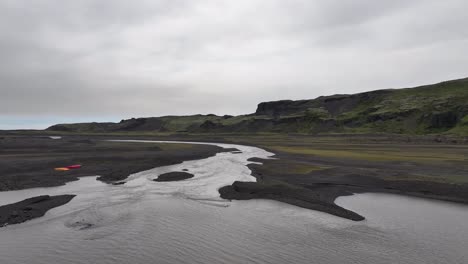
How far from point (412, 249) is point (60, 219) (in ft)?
64.6

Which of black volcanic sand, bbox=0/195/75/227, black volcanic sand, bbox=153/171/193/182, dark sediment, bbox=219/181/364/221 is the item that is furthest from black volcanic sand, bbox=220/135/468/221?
black volcanic sand, bbox=0/195/75/227

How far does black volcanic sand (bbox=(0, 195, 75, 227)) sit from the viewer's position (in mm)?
19438

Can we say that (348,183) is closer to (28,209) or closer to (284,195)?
(284,195)

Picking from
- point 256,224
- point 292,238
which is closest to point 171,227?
point 256,224

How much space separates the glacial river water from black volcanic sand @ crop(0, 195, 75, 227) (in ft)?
2.29

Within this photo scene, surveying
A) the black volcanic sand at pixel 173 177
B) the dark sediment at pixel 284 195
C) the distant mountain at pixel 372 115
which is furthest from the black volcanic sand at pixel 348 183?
the distant mountain at pixel 372 115

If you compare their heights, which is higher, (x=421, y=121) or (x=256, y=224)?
(x=421, y=121)

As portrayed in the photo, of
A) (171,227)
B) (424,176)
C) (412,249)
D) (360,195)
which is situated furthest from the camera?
(424,176)

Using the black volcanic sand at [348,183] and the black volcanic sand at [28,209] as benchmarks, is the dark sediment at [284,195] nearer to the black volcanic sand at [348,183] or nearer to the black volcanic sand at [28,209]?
the black volcanic sand at [348,183]

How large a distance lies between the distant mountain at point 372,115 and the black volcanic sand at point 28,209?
103815mm

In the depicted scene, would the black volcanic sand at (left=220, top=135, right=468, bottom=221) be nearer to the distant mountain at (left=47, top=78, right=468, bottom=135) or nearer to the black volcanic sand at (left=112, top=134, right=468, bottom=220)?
the black volcanic sand at (left=112, top=134, right=468, bottom=220)

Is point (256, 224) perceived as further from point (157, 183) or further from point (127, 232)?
point (157, 183)

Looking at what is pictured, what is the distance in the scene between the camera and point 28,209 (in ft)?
69.9

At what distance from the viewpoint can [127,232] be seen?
1794 centimetres
